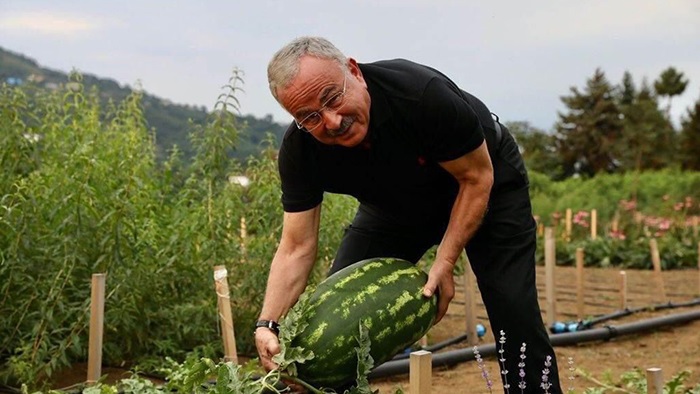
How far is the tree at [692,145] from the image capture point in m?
36.4

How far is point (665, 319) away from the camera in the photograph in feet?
25.4

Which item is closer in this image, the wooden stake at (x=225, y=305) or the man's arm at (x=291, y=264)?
the man's arm at (x=291, y=264)

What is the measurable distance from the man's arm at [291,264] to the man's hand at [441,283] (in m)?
0.49

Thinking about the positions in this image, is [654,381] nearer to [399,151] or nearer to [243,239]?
[399,151]

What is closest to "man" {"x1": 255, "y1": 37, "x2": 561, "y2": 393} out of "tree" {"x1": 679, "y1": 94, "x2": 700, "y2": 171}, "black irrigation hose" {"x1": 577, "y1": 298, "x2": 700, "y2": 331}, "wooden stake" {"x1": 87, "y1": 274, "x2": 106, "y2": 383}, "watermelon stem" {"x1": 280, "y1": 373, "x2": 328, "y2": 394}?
"watermelon stem" {"x1": 280, "y1": 373, "x2": 328, "y2": 394}

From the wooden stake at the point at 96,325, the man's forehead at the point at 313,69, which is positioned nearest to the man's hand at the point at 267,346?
the man's forehead at the point at 313,69

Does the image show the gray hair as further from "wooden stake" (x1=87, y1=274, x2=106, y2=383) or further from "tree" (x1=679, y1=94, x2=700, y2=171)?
"tree" (x1=679, y1=94, x2=700, y2=171)

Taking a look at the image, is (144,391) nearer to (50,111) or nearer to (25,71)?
(50,111)

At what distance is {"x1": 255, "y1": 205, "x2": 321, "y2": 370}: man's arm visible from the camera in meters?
3.27

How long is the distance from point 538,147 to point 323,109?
1756 inches

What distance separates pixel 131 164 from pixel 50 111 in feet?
2.85

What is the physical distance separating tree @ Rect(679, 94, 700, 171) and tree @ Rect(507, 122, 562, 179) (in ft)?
18.7

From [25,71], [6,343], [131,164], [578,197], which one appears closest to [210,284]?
[131,164]

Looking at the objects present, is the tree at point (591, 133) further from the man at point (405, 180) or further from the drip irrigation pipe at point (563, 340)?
the man at point (405, 180)
